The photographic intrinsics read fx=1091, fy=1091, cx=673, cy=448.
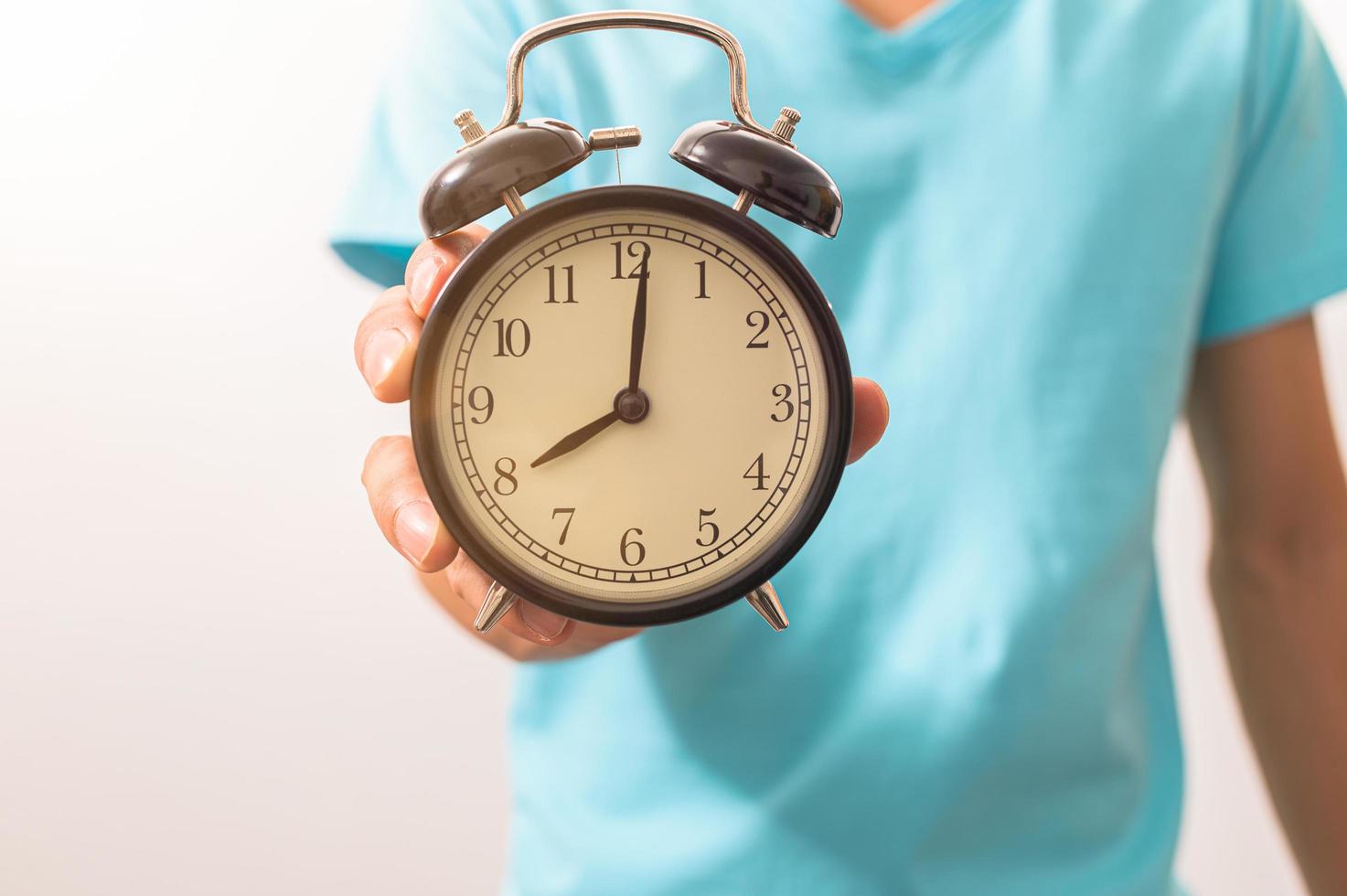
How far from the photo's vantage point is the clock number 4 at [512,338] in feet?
2.68

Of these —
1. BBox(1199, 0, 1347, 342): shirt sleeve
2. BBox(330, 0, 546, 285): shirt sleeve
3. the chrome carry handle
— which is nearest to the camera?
the chrome carry handle

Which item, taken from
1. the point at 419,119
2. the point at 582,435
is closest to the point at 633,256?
the point at 582,435

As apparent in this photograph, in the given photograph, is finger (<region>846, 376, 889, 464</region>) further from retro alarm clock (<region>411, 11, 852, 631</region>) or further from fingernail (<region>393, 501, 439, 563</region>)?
fingernail (<region>393, 501, 439, 563</region>)

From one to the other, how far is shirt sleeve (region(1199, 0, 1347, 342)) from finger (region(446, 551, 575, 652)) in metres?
0.98

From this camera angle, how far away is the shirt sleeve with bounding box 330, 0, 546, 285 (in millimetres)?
1186

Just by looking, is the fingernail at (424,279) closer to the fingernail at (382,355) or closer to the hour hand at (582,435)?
the fingernail at (382,355)

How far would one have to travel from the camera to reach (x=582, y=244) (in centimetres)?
82

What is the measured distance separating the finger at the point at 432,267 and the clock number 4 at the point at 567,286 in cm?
6

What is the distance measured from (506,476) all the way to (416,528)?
78 mm

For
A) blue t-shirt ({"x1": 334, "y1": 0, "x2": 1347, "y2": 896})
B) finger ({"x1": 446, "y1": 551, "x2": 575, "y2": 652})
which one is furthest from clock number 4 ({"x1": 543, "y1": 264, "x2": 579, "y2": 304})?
blue t-shirt ({"x1": 334, "y1": 0, "x2": 1347, "y2": 896})

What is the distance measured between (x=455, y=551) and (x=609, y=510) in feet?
0.40

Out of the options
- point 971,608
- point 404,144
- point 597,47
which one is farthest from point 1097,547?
point 404,144

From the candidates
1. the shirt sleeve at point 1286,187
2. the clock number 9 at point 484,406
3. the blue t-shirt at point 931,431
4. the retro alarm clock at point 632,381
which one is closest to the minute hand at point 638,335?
the retro alarm clock at point 632,381

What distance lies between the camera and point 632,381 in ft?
2.69
